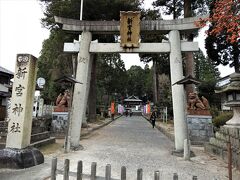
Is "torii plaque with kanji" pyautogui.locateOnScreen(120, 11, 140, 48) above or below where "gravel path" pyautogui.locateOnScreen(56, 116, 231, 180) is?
above

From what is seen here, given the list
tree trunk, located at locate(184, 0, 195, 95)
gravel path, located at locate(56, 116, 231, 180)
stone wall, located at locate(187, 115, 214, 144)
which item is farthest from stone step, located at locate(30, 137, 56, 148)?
tree trunk, located at locate(184, 0, 195, 95)

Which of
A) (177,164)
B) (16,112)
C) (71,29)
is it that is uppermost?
(71,29)

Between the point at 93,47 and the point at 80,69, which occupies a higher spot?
the point at 93,47

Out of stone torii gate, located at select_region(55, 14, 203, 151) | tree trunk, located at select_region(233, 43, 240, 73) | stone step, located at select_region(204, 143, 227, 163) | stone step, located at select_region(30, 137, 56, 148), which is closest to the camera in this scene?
stone step, located at select_region(204, 143, 227, 163)

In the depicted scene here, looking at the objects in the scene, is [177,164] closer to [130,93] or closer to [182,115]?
[182,115]

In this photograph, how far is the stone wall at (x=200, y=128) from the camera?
42.8 ft

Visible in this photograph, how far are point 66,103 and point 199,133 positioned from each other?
8.07m

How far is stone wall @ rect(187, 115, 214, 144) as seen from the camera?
42.8 feet

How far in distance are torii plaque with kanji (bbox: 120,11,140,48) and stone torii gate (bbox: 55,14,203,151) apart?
31cm

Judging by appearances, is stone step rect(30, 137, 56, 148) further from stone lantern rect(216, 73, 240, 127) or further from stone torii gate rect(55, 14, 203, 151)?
stone lantern rect(216, 73, 240, 127)

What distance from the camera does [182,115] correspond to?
10266mm

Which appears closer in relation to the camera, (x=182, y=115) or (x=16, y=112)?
(x=16, y=112)

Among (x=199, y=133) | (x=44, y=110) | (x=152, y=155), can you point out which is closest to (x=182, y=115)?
(x=152, y=155)

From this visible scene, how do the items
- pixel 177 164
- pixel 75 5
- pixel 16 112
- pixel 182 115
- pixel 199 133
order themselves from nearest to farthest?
pixel 16 112
pixel 177 164
pixel 182 115
pixel 199 133
pixel 75 5
